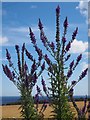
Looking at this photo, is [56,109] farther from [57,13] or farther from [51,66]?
[57,13]

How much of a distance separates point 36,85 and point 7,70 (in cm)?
75

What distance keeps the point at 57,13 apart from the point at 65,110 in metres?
2.17

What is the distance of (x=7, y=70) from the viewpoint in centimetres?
790

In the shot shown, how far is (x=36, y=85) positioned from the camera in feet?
26.4

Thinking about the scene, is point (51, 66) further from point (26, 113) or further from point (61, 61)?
point (26, 113)

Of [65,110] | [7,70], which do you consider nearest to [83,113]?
[65,110]

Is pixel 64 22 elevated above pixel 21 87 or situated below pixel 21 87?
above

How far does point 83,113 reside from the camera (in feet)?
24.1

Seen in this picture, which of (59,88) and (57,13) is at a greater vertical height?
(57,13)

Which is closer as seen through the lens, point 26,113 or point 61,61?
point 61,61

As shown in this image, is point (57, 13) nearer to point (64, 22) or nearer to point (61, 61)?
point (64, 22)

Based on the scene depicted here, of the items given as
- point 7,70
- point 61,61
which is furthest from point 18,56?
point 61,61

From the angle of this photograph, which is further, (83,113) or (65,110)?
(65,110)

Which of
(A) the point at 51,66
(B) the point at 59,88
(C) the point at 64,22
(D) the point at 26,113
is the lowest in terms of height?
(D) the point at 26,113
